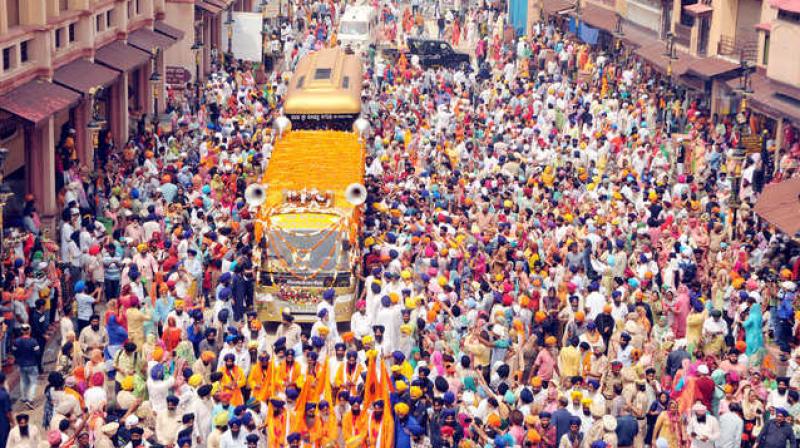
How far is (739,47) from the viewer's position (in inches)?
1545

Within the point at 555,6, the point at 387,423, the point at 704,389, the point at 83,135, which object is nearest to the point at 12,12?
the point at 83,135

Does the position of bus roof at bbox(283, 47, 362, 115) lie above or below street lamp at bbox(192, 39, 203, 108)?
above

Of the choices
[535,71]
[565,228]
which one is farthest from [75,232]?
[535,71]

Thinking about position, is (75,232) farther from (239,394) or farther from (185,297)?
(239,394)

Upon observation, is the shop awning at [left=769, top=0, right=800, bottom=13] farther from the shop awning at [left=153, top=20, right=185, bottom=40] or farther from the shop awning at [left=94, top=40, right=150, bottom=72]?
the shop awning at [left=153, top=20, right=185, bottom=40]

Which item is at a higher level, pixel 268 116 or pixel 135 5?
pixel 135 5

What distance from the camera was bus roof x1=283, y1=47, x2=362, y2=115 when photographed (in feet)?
96.9

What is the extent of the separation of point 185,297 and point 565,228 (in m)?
7.43

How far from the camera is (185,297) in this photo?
21.6m

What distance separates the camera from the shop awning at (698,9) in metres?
40.9

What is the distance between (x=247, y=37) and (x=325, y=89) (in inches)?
607

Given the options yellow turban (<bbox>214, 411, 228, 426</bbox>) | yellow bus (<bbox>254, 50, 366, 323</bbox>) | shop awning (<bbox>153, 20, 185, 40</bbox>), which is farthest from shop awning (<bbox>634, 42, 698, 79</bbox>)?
yellow turban (<bbox>214, 411, 228, 426</bbox>)

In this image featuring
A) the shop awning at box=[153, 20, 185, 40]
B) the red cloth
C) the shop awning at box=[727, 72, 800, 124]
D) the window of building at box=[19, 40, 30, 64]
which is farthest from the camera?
the shop awning at box=[153, 20, 185, 40]

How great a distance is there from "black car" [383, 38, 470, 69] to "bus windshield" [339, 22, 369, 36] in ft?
4.36
